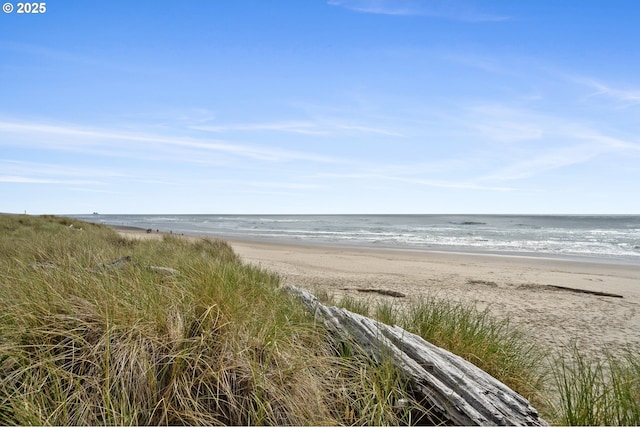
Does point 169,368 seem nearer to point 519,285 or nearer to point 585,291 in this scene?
point 519,285

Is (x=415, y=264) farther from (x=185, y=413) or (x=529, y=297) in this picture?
(x=185, y=413)

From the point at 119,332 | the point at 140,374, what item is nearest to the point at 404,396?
the point at 140,374

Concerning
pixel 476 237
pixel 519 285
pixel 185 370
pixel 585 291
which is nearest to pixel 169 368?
pixel 185 370

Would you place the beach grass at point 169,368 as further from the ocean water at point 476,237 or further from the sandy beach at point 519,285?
the ocean water at point 476,237

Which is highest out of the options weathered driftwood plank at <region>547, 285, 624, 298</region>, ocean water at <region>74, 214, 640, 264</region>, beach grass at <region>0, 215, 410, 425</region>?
beach grass at <region>0, 215, 410, 425</region>

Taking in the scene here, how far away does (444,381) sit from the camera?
3236 mm

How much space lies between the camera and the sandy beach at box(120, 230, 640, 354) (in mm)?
7707

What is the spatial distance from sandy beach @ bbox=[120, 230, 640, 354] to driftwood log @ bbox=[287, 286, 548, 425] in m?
3.84

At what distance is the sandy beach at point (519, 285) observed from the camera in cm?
771

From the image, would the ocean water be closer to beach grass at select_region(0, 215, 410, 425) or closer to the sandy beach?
the sandy beach

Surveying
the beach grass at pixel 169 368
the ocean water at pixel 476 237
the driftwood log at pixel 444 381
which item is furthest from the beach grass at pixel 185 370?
the ocean water at pixel 476 237

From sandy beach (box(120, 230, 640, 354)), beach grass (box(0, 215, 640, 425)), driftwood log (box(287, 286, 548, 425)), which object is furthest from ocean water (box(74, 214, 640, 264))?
beach grass (box(0, 215, 640, 425))

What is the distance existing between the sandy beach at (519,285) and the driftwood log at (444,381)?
12.6 ft

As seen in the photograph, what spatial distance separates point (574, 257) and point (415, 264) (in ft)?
31.7
